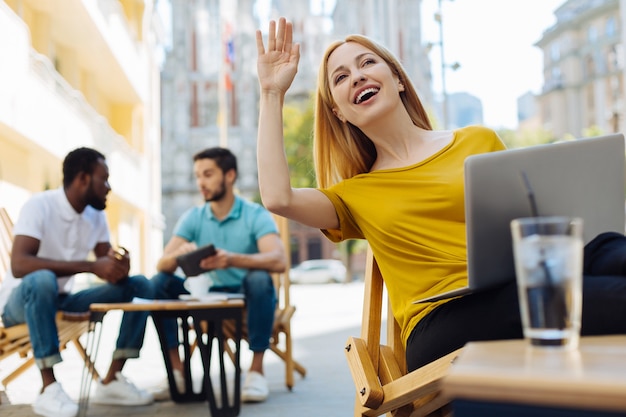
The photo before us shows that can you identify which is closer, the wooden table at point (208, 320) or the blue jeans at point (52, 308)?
the wooden table at point (208, 320)

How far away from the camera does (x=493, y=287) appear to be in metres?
1.72

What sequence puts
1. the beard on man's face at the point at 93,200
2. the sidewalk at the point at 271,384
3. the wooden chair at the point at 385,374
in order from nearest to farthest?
1. the wooden chair at the point at 385,374
2. the sidewalk at the point at 271,384
3. the beard on man's face at the point at 93,200

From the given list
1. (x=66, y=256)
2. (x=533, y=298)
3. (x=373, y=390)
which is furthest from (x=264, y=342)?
(x=533, y=298)

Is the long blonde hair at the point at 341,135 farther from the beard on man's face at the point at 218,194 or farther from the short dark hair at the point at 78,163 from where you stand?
the beard on man's face at the point at 218,194

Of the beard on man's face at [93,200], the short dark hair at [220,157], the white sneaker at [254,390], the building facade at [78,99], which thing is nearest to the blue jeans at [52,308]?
the beard on man's face at [93,200]

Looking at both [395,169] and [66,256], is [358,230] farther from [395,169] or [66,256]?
[66,256]

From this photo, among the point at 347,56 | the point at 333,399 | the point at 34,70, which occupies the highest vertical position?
the point at 34,70

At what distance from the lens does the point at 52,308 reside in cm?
414

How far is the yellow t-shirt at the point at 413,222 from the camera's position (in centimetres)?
231

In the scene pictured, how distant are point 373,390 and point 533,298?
107cm

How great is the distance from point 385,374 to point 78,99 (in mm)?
12732

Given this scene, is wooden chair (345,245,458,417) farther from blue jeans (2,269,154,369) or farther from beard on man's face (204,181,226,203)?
beard on man's face (204,181,226,203)

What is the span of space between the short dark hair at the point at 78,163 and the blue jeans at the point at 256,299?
2.51 feet

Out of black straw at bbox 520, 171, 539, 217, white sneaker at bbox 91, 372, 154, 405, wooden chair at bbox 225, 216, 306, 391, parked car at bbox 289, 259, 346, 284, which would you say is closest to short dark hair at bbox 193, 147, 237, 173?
wooden chair at bbox 225, 216, 306, 391
